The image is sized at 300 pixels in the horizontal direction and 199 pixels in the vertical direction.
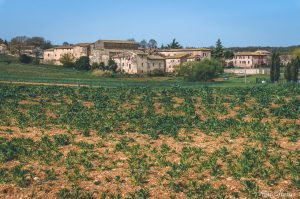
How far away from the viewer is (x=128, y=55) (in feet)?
434

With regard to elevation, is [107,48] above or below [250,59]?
above

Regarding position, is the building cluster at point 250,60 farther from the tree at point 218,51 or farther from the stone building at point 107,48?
the stone building at point 107,48

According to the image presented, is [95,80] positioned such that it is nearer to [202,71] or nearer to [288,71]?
[202,71]

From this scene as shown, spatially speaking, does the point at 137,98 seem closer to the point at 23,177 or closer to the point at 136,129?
the point at 136,129

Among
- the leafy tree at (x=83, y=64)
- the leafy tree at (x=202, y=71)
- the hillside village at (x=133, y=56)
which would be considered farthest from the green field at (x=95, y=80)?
the hillside village at (x=133, y=56)

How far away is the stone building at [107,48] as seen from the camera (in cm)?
14362

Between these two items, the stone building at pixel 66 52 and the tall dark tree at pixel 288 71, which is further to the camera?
the stone building at pixel 66 52

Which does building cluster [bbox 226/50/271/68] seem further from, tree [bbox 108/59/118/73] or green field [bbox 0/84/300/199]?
green field [bbox 0/84/300/199]

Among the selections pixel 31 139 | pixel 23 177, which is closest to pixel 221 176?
pixel 23 177

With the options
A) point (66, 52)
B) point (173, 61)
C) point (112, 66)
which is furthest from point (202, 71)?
point (66, 52)

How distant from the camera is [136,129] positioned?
23844mm

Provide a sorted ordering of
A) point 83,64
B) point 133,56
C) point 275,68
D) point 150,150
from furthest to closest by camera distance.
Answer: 1. point 133,56
2. point 83,64
3. point 275,68
4. point 150,150

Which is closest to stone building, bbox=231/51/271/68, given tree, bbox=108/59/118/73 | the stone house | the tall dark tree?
the stone house

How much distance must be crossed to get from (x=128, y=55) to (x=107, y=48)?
22.9 metres
